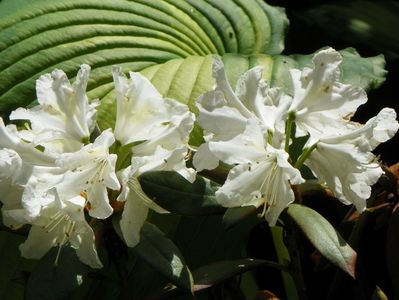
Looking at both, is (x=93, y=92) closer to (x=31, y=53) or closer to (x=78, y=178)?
(x=31, y=53)

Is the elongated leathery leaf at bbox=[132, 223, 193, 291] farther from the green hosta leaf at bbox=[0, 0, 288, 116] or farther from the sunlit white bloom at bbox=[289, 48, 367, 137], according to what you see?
the green hosta leaf at bbox=[0, 0, 288, 116]

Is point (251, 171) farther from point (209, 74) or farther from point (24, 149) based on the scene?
point (209, 74)

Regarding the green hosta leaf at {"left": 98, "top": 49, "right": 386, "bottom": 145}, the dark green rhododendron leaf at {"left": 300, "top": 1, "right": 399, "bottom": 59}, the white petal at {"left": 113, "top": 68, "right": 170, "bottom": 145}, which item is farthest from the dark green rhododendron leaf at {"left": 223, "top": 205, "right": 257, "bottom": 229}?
the dark green rhododendron leaf at {"left": 300, "top": 1, "right": 399, "bottom": 59}

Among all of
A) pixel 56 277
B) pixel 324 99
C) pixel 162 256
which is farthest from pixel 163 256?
pixel 324 99

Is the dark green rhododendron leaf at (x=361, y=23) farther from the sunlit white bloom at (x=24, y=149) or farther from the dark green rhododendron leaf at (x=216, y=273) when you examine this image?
the sunlit white bloom at (x=24, y=149)

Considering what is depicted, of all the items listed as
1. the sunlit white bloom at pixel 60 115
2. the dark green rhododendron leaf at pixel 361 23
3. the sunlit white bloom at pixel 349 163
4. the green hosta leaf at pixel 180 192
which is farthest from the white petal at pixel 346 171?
the dark green rhododendron leaf at pixel 361 23

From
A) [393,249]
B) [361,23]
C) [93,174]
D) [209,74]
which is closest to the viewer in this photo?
[93,174]
